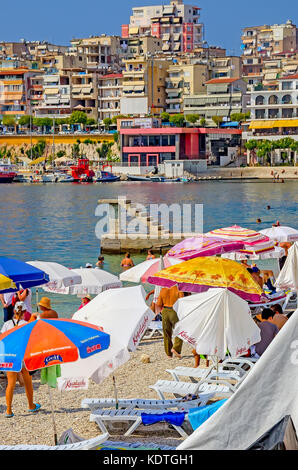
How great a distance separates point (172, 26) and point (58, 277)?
137428 mm

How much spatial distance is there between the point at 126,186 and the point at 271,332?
70.8m

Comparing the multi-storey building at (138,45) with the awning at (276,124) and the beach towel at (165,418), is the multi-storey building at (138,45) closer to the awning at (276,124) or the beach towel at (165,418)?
the awning at (276,124)

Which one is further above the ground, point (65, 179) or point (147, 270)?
point (147, 270)

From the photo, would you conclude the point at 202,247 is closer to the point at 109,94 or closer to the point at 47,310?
the point at 47,310

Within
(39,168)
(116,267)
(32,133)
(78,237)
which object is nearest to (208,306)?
(116,267)

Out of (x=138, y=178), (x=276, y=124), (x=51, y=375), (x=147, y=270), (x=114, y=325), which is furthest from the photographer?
(x=138, y=178)

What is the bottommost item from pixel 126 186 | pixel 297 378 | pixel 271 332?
pixel 126 186

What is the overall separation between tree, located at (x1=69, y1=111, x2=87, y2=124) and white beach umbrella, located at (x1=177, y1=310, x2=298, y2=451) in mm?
99512

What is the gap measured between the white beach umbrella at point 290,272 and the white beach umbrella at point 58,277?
2946mm

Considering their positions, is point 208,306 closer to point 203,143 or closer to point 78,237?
A: point 78,237

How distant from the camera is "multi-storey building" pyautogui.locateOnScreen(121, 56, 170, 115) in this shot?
3984 inches

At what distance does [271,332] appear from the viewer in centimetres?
879

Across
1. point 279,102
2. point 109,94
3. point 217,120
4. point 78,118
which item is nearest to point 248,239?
point 279,102

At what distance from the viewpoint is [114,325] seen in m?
7.59
